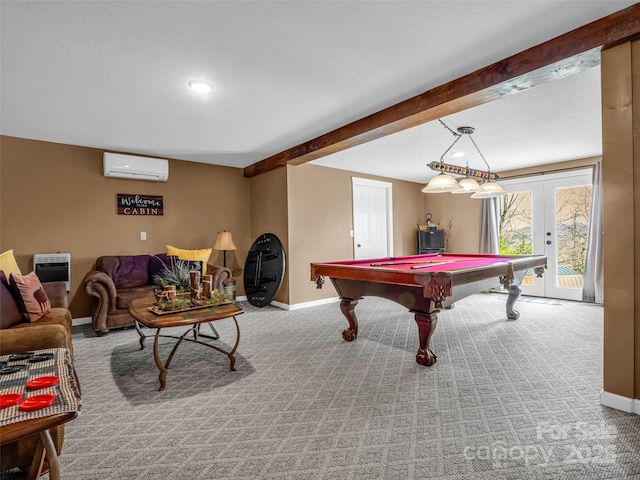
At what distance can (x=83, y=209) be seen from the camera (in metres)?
4.38

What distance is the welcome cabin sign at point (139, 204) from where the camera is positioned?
15.3ft

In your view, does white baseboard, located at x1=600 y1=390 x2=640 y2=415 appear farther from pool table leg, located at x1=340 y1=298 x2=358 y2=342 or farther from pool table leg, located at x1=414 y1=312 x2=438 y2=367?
pool table leg, located at x1=340 y1=298 x2=358 y2=342

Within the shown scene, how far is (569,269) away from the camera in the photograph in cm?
541

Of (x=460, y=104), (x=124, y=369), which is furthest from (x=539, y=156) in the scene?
(x=124, y=369)

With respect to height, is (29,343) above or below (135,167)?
below

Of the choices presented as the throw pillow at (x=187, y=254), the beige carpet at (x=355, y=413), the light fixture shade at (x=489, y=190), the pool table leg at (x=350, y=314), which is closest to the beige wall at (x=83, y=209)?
the throw pillow at (x=187, y=254)

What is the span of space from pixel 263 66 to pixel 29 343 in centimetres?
227

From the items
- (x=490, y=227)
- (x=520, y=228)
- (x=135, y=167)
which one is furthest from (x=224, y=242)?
(x=520, y=228)

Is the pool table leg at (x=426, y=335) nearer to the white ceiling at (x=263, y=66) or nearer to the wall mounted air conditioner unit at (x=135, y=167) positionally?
the white ceiling at (x=263, y=66)

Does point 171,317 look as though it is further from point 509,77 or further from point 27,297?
point 509,77

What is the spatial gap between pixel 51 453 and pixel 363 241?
212 inches

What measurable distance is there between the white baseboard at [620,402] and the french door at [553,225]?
13.2ft

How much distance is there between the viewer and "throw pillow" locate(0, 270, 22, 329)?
219 centimetres

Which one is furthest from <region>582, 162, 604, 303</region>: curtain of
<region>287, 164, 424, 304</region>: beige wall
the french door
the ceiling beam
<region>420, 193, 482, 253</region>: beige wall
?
the ceiling beam
